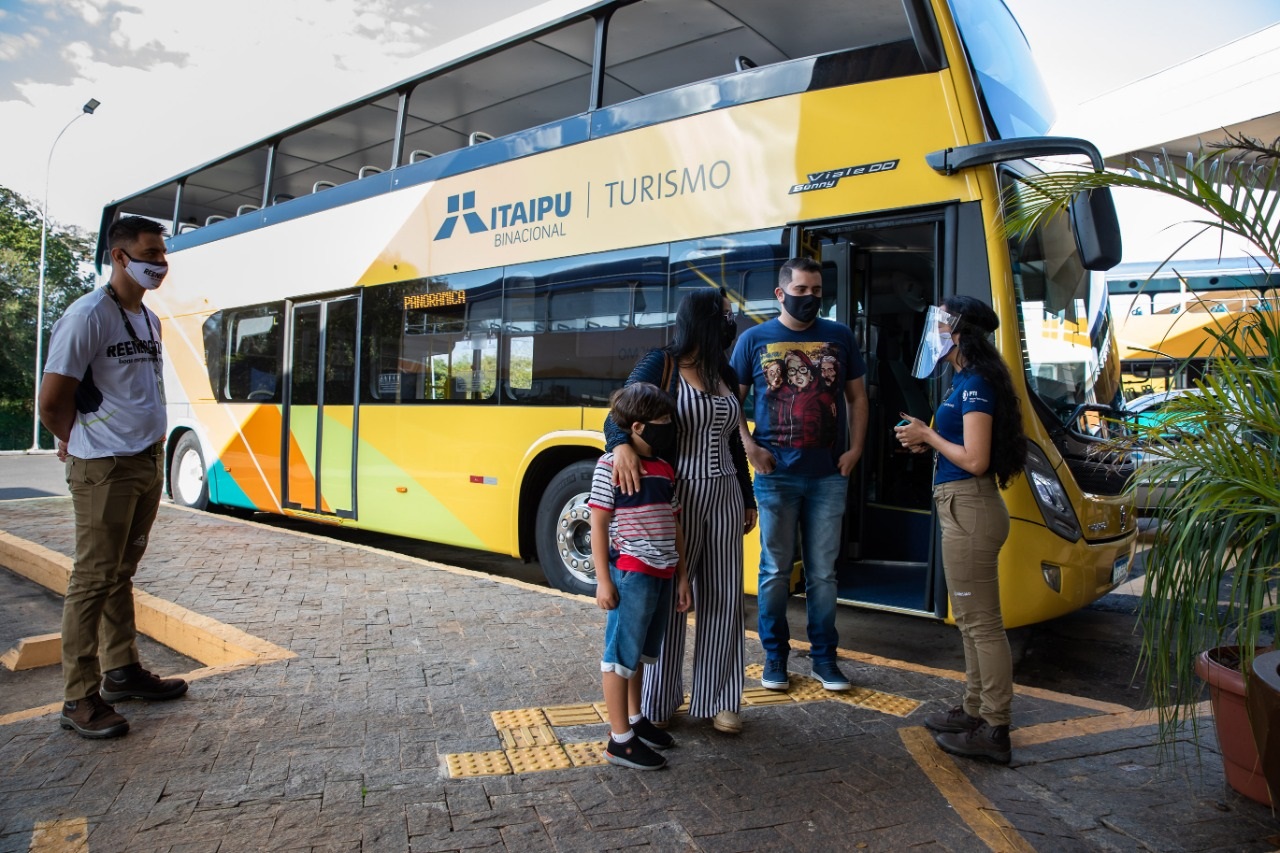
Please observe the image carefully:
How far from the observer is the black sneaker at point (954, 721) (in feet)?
→ 11.1

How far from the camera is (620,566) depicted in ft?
10.3

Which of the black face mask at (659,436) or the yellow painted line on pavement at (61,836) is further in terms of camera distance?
the black face mask at (659,436)

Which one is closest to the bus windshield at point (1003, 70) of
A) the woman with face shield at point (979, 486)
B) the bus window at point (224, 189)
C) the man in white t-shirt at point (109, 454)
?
the woman with face shield at point (979, 486)

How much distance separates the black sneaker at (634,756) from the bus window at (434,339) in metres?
3.83

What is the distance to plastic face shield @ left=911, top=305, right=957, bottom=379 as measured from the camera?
3.32 metres

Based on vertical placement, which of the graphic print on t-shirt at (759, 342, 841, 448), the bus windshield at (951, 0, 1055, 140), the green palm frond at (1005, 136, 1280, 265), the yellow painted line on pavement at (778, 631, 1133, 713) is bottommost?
the yellow painted line on pavement at (778, 631, 1133, 713)

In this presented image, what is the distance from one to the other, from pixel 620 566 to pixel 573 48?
488cm

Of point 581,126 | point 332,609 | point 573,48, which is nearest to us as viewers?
point 332,609

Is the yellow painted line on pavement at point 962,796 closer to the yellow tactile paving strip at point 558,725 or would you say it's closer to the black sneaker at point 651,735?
the yellow tactile paving strip at point 558,725

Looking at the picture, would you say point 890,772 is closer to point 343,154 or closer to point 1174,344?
point 1174,344

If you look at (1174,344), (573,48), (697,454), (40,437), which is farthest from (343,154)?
(40,437)

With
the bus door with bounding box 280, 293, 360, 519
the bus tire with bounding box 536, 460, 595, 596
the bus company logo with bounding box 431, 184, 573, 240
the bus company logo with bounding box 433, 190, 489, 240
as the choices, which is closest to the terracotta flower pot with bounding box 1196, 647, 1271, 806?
the bus tire with bounding box 536, 460, 595, 596

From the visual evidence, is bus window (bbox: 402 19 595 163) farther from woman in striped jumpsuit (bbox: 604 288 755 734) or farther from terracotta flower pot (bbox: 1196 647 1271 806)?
terracotta flower pot (bbox: 1196 647 1271 806)

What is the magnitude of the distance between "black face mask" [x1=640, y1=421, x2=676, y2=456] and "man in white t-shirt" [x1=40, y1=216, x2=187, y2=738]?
82.6 inches
